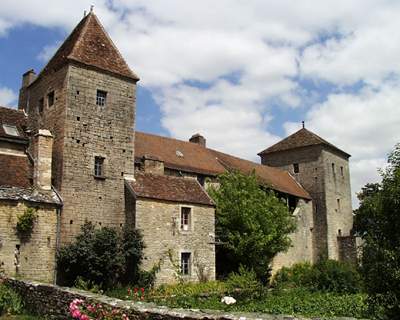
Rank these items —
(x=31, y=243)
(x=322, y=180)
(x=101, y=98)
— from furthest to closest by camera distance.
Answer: (x=322, y=180)
(x=101, y=98)
(x=31, y=243)

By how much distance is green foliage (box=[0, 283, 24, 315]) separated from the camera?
38.5 ft

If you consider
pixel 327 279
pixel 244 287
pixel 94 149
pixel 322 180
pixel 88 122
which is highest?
pixel 88 122

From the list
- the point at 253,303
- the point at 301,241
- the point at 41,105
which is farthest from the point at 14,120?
the point at 301,241

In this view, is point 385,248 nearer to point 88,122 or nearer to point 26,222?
point 26,222

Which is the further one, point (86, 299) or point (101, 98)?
point (101, 98)

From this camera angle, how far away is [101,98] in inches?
849

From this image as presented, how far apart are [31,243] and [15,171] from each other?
324cm

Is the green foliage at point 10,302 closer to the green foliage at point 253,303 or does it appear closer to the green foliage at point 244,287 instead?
the green foliage at point 253,303

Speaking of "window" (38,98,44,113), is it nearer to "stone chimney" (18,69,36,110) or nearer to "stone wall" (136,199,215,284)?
"stone chimney" (18,69,36,110)

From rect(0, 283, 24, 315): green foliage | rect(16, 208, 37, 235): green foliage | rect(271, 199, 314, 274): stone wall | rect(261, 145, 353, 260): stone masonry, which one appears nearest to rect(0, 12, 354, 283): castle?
rect(16, 208, 37, 235): green foliage

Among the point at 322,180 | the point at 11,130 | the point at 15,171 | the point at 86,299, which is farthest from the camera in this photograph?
the point at 322,180

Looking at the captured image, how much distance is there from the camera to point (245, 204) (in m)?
24.7

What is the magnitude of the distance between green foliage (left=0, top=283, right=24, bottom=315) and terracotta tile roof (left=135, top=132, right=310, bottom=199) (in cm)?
1341

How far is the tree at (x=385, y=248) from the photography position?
968 cm
